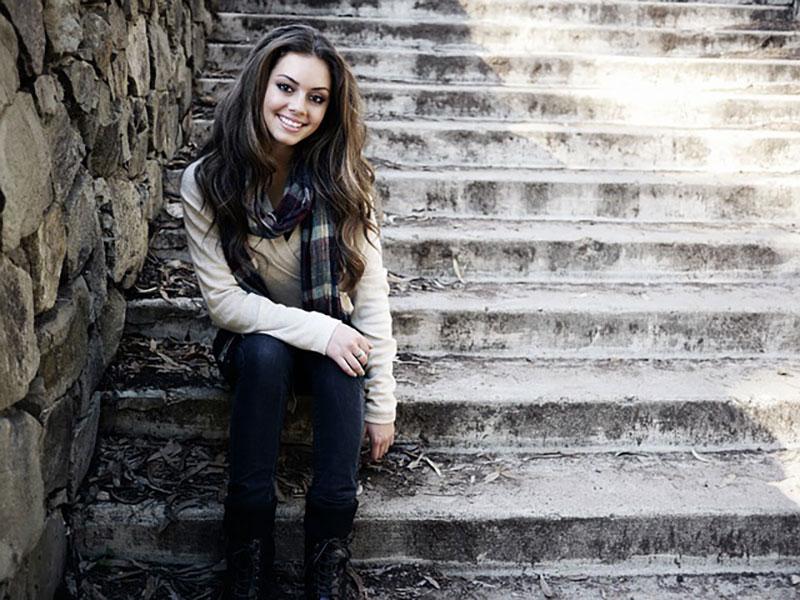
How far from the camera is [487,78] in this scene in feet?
12.6

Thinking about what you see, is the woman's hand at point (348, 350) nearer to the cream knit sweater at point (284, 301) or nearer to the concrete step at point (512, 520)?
the cream knit sweater at point (284, 301)

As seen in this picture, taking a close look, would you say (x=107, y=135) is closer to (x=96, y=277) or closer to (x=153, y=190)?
(x=96, y=277)

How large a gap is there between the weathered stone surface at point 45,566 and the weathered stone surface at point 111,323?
1.61 feet

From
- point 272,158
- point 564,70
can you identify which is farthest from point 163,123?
point 564,70

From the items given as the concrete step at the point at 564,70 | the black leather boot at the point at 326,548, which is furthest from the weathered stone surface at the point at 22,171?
the concrete step at the point at 564,70

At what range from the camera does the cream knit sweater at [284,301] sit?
1862 millimetres

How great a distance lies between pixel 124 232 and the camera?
229 cm

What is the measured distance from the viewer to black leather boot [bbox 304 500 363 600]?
181 cm

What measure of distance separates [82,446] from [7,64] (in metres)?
0.93

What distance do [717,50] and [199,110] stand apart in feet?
8.64

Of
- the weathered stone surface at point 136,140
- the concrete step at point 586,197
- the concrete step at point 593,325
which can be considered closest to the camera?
the weathered stone surface at point 136,140

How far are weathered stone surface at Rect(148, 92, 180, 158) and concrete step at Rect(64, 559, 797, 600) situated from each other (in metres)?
1.39

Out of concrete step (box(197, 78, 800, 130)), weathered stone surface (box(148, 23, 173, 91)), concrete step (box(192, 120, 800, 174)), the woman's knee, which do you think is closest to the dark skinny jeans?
the woman's knee

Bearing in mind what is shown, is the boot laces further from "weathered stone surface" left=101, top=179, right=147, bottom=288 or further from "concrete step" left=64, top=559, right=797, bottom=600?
"weathered stone surface" left=101, top=179, right=147, bottom=288
